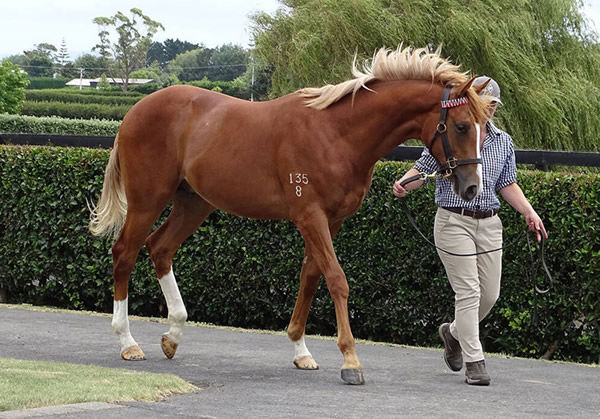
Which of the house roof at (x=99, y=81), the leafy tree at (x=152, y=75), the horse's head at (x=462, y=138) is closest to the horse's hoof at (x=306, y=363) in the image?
the horse's head at (x=462, y=138)

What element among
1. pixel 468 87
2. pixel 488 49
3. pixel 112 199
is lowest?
pixel 112 199

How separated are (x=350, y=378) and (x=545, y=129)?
57.9 ft

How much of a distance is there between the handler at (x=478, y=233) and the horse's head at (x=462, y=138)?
27cm

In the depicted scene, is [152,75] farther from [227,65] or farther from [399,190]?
[399,190]

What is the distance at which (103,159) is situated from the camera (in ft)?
31.3

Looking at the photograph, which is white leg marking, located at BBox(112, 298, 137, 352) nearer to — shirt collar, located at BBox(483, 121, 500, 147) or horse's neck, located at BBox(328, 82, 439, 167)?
horse's neck, located at BBox(328, 82, 439, 167)

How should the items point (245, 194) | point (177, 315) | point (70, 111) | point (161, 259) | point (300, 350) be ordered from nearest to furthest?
1. point (245, 194)
2. point (300, 350)
3. point (177, 315)
4. point (161, 259)
5. point (70, 111)

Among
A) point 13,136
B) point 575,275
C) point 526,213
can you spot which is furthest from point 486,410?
point 13,136

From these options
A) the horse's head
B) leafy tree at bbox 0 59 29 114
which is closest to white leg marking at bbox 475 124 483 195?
the horse's head

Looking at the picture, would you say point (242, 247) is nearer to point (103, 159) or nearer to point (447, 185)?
point (103, 159)

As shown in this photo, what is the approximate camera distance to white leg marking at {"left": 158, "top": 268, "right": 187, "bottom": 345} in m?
6.86

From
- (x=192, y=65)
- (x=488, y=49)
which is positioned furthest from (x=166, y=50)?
(x=488, y=49)

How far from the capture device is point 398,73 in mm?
6133

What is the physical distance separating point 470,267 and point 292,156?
1.39 meters
